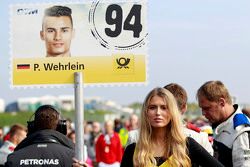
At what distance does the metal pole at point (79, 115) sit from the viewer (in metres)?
5.93

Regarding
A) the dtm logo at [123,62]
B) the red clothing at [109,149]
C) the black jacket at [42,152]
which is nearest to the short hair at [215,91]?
the dtm logo at [123,62]

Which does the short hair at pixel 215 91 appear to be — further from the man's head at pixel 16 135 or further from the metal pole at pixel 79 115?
the man's head at pixel 16 135

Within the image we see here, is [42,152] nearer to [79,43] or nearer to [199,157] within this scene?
[79,43]

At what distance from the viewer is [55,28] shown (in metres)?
6.22

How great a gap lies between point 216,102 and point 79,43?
1207 millimetres

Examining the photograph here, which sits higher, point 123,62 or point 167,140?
point 123,62

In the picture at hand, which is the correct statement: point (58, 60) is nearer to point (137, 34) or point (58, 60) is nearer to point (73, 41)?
point (73, 41)

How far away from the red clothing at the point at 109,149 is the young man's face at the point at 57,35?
46.8ft

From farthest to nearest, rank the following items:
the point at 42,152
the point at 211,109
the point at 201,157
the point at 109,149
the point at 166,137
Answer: the point at 109,149 → the point at 211,109 → the point at 42,152 → the point at 166,137 → the point at 201,157

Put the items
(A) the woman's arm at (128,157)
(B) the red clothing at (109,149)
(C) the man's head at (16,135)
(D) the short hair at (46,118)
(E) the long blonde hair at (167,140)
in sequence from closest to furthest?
(E) the long blonde hair at (167,140), (A) the woman's arm at (128,157), (D) the short hair at (46,118), (C) the man's head at (16,135), (B) the red clothing at (109,149)

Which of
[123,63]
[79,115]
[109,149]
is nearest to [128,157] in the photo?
[79,115]

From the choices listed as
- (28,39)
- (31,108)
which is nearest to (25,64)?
(28,39)

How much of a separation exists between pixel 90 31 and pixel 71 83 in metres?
0.43

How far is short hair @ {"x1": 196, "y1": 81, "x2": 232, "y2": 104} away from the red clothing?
1391 centimetres
